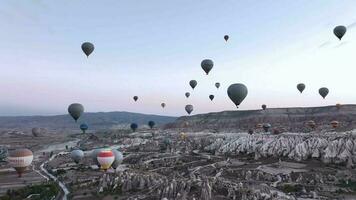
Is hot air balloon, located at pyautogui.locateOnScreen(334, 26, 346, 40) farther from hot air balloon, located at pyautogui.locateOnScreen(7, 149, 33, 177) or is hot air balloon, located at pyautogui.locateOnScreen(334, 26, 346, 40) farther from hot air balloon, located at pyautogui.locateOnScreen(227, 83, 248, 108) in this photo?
hot air balloon, located at pyautogui.locateOnScreen(7, 149, 33, 177)

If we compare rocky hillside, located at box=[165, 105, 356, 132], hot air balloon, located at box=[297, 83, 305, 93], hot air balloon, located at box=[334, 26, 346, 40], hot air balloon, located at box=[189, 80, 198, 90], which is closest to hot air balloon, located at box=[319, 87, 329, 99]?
hot air balloon, located at box=[297, 83, 305, 93]

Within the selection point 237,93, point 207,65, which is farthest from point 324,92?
point 237,93

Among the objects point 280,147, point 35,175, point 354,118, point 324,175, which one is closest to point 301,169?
point 324,175

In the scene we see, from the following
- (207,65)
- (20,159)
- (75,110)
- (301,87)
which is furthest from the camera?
(301,87)

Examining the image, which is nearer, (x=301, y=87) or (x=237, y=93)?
(x=237, y=93)

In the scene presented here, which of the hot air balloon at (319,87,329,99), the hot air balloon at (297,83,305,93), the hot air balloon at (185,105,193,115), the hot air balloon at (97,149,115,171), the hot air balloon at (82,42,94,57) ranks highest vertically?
the hot air balloon at (82,42,94,57)

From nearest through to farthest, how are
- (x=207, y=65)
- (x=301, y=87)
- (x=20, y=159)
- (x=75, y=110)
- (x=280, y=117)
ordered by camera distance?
(x=20, y=159), (x=207, y=65), (x=75, y=110), (x=301, y=87), (x=280, y=117)

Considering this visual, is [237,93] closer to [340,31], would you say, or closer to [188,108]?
[340,31]

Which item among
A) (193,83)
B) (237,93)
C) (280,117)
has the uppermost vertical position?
(193,83)

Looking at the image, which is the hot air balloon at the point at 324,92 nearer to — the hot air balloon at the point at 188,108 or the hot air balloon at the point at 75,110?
the hot air balloon at the point at 188,108

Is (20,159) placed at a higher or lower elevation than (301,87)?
lower
